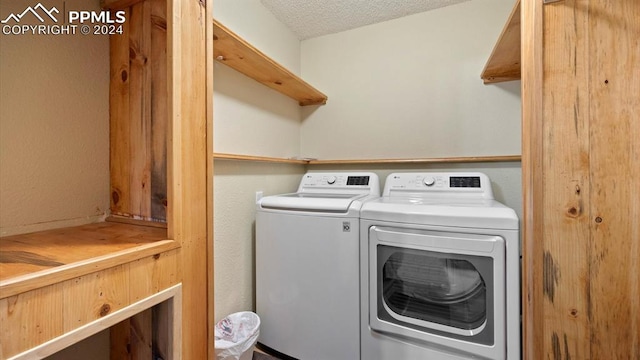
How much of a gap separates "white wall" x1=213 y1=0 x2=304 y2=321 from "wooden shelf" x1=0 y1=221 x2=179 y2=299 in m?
0.67

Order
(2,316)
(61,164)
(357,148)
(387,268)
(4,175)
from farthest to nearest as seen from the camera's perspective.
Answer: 1. (357,148)
2. (387,268)
3. (61,164)
4. (4,175)
5. (2,316)

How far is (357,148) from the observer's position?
6.98 feet

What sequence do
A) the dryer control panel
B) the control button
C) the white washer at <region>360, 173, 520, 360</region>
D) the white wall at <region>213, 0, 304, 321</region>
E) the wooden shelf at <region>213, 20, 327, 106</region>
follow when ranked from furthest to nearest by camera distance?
1. the control button
2. the dryer control panel
3. the white wall at <region>213, 0, 304, 321</region>
4. the wooden shelf at <region>213, 20, 327, 106</region>
5. the white washer at <region>360, 173, 520, 360</region>

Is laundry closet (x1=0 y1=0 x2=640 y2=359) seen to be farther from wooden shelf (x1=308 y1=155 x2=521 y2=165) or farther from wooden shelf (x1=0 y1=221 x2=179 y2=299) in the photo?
wooden shelf (x1=308 y1=155 x2=521 y2=165)

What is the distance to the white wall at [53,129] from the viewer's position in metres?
0.73

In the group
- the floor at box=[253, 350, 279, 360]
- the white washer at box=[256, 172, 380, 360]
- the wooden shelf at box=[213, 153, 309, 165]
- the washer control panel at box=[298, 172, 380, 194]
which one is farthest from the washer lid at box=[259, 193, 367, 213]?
the floor at box=[253, 350, 279, 360]

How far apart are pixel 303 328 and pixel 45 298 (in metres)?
1.23

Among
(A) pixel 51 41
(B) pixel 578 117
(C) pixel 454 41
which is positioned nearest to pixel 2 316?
(A) pixel 51 41

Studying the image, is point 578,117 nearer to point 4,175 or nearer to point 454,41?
point 454,41

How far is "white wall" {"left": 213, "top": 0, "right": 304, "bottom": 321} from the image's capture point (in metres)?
1.47

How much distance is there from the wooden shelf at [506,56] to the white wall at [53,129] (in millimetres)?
1531

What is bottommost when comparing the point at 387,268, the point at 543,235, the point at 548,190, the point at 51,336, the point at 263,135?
the point at 387,268

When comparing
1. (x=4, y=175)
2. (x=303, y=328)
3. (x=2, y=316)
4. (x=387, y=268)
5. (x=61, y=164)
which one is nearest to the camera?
(x=2, y=316)

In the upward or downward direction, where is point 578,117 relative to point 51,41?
downward
